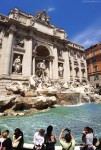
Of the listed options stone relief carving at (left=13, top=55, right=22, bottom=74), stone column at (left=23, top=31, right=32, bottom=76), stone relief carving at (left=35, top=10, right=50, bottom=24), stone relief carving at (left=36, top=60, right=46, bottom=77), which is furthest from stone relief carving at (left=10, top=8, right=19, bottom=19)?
stone relief carving at (left=36, top=60, right=46, bottom=77)

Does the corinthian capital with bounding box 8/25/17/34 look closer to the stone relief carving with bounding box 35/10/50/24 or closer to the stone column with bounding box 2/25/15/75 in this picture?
the stone column with bounding box 2/25/15/75

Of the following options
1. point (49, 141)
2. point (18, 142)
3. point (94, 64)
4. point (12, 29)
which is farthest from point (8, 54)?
point (94, 64)

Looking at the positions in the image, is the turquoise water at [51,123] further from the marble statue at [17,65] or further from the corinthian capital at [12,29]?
the corinthian capital at [12,29]

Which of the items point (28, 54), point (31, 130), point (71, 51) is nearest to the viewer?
point (31, 130)

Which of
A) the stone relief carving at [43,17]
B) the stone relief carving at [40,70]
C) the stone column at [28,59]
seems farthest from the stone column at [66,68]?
the stone column at [28,59]

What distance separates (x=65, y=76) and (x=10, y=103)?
677 inches

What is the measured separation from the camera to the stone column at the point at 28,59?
74.0 ft

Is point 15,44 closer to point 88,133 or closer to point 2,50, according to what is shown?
point 2,50

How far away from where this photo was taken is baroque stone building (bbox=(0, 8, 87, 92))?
21.5m

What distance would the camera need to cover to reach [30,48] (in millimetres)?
23766

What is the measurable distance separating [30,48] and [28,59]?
1.92m

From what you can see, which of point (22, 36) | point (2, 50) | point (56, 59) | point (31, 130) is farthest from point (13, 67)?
point (31, 130)

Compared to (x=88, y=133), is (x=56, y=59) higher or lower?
higher

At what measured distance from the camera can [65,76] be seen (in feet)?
92.7
